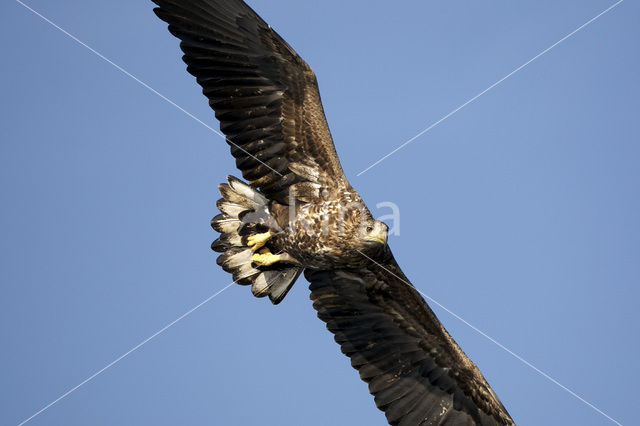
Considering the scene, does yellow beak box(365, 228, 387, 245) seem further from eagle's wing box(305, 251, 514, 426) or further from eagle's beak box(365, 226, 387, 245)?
eagle's wing box(305, 251, 514, 426)

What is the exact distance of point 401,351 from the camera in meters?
9.72

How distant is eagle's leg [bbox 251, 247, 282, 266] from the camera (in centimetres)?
925

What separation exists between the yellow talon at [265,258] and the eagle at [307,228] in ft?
0.03

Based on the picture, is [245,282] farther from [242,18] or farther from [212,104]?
[242,18]

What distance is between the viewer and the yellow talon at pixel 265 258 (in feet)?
30.3

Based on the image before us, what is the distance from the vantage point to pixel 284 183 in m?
9.09

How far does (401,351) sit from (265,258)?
1.80m

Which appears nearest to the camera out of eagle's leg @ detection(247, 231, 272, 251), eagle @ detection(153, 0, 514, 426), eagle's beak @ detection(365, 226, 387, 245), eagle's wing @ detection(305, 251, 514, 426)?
eagle's beak @ detection(365, 226, 387, 245)

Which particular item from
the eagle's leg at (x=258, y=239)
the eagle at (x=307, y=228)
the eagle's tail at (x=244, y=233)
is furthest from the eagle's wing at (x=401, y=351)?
the eagle's leg at (x=258, y=239)

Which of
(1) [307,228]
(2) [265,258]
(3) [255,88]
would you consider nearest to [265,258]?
(2) [265,258]

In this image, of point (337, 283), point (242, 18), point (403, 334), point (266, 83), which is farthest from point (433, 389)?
point (242, 18)

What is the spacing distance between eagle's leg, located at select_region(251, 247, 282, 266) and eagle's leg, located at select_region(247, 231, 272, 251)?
0.09 m

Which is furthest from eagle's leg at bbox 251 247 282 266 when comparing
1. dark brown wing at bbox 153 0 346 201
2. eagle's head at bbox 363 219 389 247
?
eagle's head at bbox 363 219 389 247

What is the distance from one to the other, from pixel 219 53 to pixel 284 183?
144 centimetres
